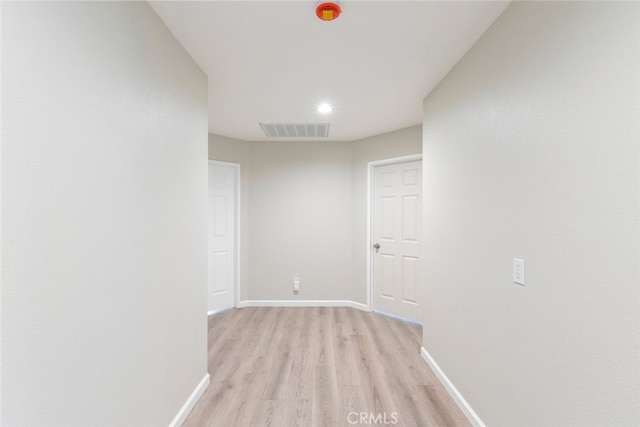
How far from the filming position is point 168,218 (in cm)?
155

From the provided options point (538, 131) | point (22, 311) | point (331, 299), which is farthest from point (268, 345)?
point (538, 131)

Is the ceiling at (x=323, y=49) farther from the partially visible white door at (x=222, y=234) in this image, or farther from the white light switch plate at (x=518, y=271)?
the white light switch plate at (x=518, y=271)

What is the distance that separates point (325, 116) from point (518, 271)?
226 centimetres

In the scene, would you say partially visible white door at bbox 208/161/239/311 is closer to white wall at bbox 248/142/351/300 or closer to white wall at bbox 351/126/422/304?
white wall at bbox 248/142/351/300

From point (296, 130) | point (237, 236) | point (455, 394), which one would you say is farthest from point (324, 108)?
point (455, 394)

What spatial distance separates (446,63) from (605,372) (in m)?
1.84

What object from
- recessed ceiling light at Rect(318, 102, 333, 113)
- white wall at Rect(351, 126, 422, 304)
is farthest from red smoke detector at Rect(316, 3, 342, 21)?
white wall at Rect(351, 126, 422, 304)

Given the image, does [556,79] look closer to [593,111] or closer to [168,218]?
[593,111]

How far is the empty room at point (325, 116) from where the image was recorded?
0.85 meters

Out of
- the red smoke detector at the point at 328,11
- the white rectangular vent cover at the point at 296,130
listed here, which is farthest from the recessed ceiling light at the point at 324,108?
the red smoke detector at the point at 328,11

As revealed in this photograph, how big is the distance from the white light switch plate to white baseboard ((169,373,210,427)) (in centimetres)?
199

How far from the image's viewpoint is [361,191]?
3816 millimetres

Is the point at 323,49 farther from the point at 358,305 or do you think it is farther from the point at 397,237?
the point at 358,305

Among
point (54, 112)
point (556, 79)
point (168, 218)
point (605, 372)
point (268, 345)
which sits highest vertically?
point (556, 79)
